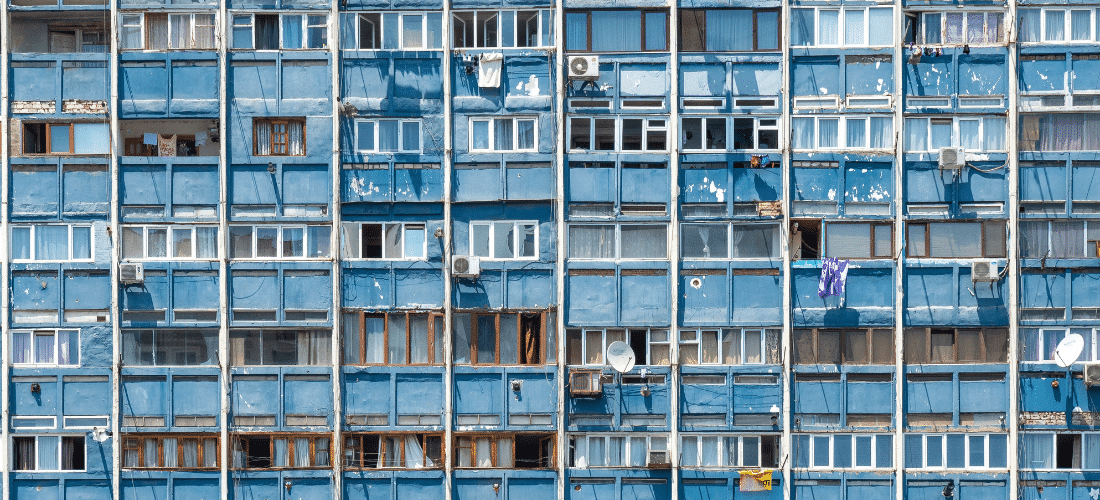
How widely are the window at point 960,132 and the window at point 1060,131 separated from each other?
633 mm

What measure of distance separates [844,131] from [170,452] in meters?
17.7

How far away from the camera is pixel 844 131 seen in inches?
924

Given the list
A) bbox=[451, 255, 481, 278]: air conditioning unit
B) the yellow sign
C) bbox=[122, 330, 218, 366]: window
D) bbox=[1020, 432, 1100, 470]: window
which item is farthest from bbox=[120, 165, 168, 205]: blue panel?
bbox=[1020, 432, 1100, 470]: window

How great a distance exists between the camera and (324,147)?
23500mm

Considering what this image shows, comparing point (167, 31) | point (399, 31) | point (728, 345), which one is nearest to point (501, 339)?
point (728, 345)

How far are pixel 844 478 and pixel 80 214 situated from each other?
62.8ft

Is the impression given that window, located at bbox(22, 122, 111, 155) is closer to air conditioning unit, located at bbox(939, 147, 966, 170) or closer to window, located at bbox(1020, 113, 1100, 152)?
air conditioning unit, located at bbox(939, 147, 966, 170)

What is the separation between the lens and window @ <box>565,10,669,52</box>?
23.6 meters

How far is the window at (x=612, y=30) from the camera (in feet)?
77.5

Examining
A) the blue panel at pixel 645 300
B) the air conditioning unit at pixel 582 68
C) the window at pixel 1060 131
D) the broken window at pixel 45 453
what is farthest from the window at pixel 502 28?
the broken window at pixel 45 453

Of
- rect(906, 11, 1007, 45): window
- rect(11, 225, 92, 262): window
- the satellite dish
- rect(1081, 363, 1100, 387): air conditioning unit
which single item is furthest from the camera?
rect(906, 11, 1007, 45): window

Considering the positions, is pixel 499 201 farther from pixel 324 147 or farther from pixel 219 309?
pixel 219 309

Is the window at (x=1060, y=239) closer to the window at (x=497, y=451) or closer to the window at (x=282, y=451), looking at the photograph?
the window at (x=497, y=451)

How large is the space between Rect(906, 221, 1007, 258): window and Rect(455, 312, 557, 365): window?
8876mm
